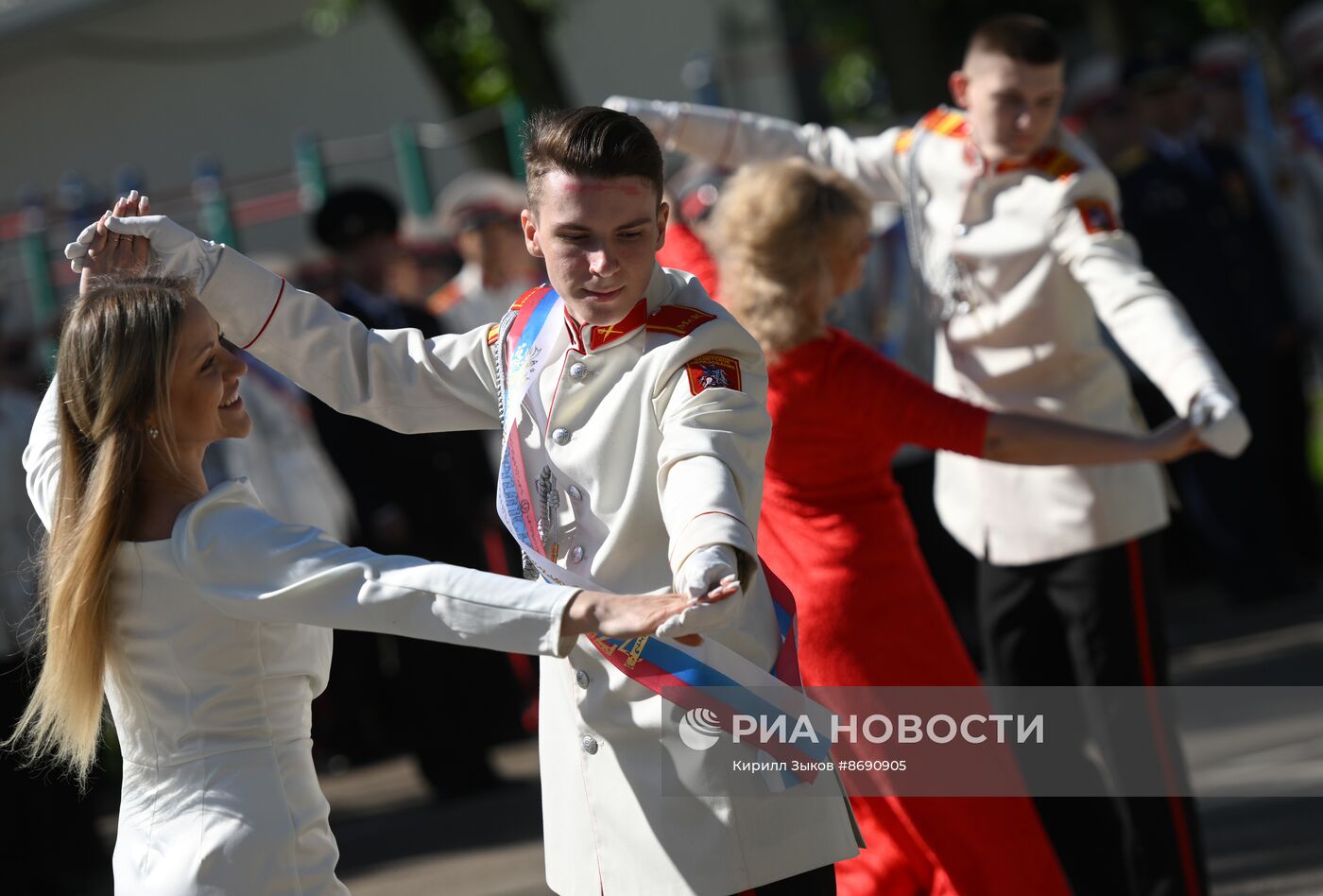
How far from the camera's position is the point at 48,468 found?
9.75 ft

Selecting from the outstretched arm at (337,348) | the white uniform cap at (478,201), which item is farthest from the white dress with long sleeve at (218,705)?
the white uniform cap at (478,201)

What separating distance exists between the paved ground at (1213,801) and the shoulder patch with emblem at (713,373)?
2.71 metres

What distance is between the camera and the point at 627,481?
8.85 feet

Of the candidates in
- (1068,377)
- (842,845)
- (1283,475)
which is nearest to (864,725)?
(842,845)

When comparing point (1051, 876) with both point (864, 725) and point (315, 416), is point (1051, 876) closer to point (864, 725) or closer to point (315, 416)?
point (864, 725)

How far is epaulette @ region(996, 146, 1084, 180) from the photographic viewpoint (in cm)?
417

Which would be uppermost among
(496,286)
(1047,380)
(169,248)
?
(496,286)

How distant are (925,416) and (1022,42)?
1147 millimetres

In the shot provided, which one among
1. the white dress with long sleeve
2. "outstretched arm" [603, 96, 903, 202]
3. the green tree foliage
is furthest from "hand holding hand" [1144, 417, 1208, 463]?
the green tree foliage

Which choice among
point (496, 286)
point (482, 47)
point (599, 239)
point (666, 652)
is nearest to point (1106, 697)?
point (666, 652)

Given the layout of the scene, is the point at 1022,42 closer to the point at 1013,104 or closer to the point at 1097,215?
the point at 1013,104

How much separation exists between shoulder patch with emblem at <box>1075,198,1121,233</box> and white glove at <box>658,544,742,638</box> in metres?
2.06

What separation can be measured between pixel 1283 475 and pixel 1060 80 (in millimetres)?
5653

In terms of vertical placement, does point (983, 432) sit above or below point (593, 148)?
below
